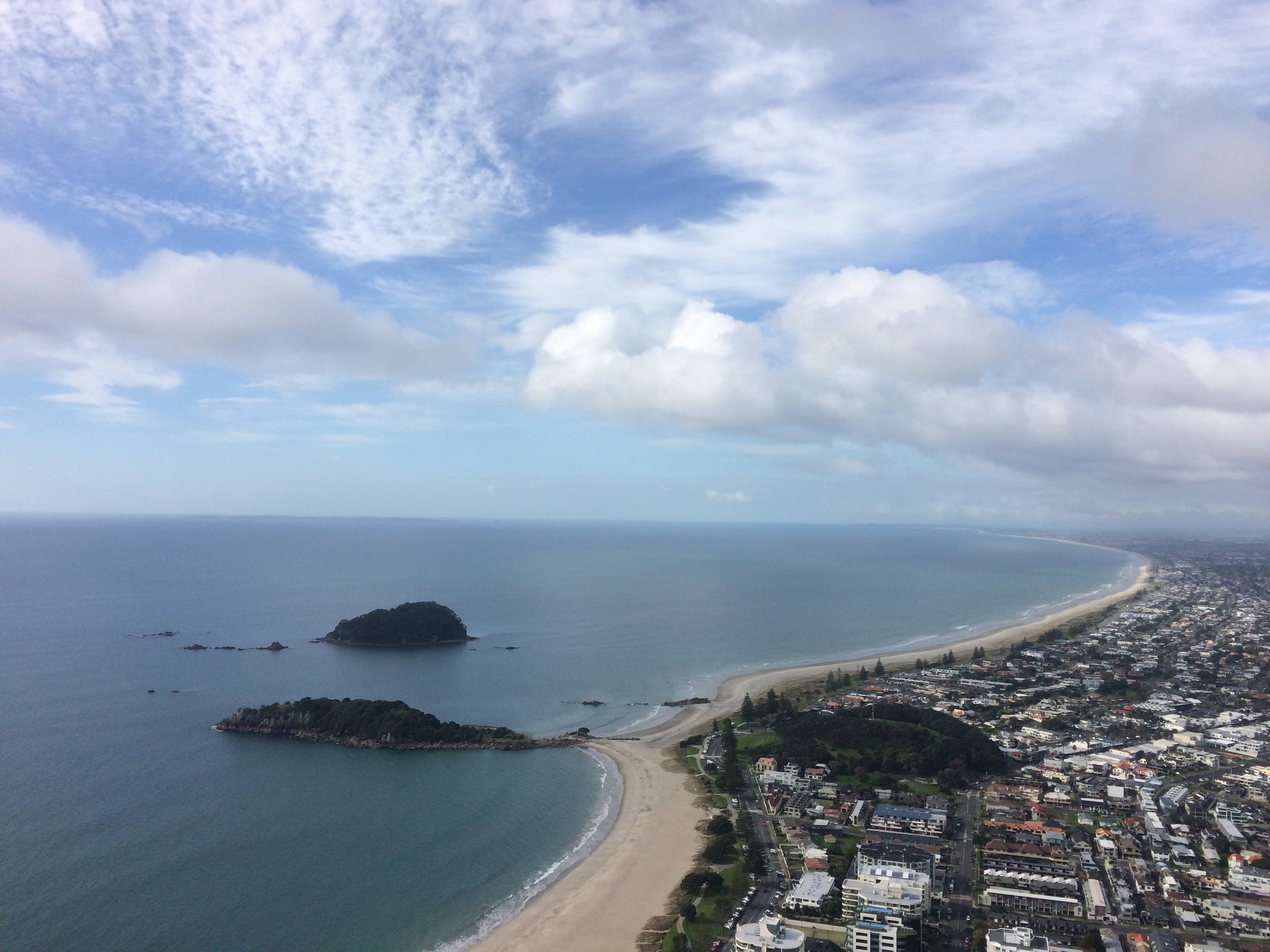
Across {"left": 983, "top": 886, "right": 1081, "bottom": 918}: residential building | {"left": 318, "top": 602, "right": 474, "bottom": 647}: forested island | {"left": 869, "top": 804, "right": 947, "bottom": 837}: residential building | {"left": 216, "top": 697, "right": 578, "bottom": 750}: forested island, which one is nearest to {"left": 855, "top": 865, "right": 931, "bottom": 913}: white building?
{"left": 983, "top": 886, "right": 1081, "bottom": 918}: residential building

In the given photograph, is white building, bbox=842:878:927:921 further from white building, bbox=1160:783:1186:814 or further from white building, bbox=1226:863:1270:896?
white building, bbox=1160:783:1186:814

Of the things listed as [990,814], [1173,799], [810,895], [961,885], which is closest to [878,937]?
[810,895]

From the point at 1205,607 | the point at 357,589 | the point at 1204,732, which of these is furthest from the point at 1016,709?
the point at 357,589

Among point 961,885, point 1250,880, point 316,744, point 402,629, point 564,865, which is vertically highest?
point 402,629

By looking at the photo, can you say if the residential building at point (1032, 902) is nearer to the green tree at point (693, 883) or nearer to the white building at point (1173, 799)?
the green tree at point (693, 883)

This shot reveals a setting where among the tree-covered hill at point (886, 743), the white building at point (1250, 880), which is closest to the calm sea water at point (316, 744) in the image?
the tree-covered hill at point (886, 743)

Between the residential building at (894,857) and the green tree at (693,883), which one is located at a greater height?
the residential building at (894,857)

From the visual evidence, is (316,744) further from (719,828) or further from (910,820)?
(910,820)
